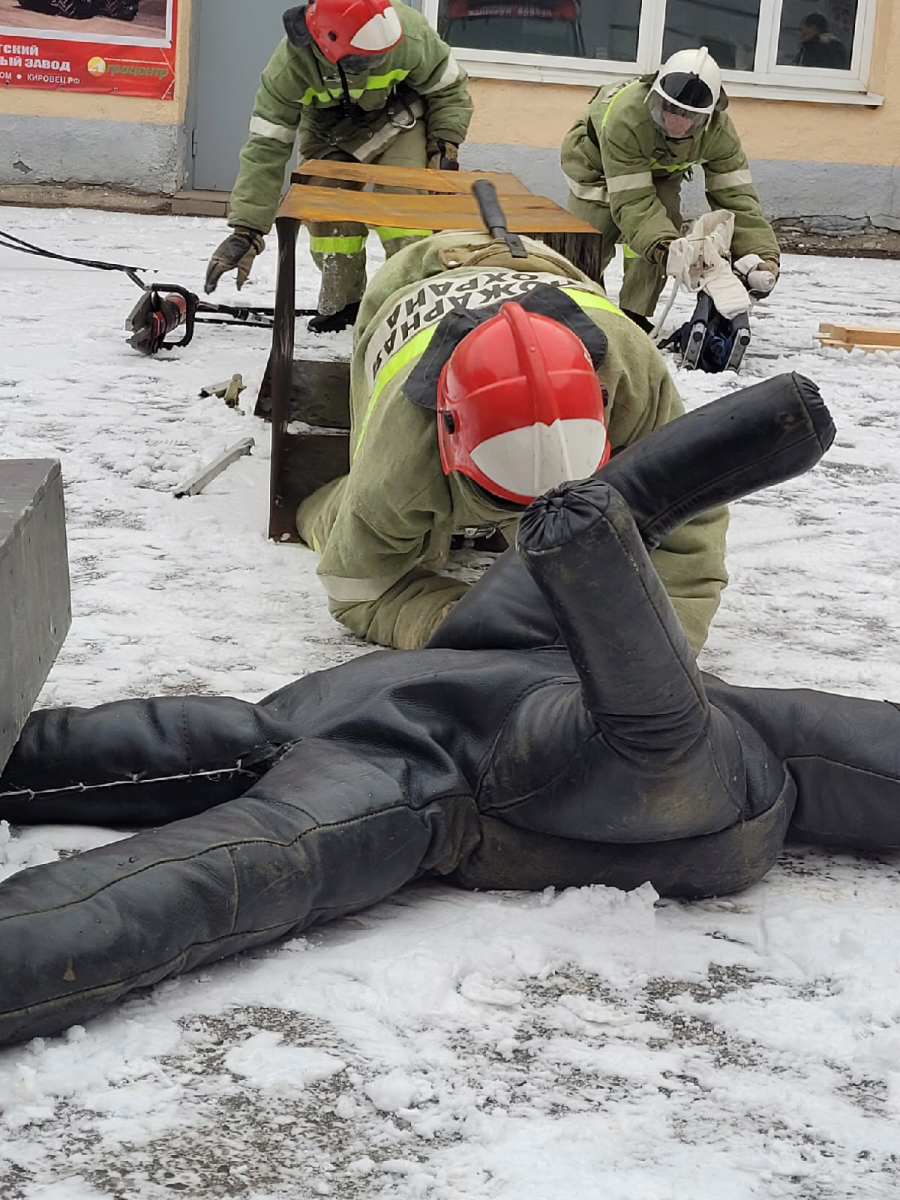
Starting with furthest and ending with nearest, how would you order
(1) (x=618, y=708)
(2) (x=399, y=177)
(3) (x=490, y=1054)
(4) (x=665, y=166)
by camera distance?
(4) (x=665, y=166) → (2) (x=399, y=177) → (1) (x=618, y=708) → (3) (x=490, y=1054)

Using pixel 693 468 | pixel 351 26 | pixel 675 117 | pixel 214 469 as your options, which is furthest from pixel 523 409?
pixel 675 117

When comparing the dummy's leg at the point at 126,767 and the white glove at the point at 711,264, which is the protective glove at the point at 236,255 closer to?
the white glove at the point at 711,264

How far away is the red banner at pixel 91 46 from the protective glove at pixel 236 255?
4.11 m

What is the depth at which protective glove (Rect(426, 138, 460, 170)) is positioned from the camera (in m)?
4.90

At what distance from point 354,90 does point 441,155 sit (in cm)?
46

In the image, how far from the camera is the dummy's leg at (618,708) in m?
1.46

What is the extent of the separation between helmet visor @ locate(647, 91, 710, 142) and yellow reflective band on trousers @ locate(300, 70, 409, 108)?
90 centimetres

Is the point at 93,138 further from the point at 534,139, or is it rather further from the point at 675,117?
the point at 675,117

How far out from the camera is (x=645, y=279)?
5.34 m

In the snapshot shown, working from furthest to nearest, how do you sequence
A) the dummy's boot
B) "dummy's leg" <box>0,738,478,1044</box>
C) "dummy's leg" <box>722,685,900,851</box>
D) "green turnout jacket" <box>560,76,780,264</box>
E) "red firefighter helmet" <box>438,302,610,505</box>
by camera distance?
"green turnout jacket" <box>560,76,780,264</box>, the dummy's boot, "red firefighter helmet" <box>438,302,610,505</box>, "dummy's leg" <box>722,685,900,851</box>, "dummy's leg" <box>0,738,478,1044</box>

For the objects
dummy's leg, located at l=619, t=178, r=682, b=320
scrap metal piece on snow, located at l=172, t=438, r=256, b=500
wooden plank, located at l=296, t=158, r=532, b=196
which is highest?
wooden plank, located at l=296, t=158, r=532, b=196

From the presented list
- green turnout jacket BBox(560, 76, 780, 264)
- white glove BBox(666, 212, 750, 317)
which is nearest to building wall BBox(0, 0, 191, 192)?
green turnout jacket BBox(560, 76, 780, 264)

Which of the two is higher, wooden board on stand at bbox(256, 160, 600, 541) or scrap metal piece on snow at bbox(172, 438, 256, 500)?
wooden board on stand at bbox(256, 160, 600, 541)

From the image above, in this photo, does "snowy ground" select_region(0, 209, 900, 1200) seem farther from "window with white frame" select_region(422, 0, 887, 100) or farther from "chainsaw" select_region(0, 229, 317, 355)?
"window with white frame" select_region(422, 0, 887, 100)
